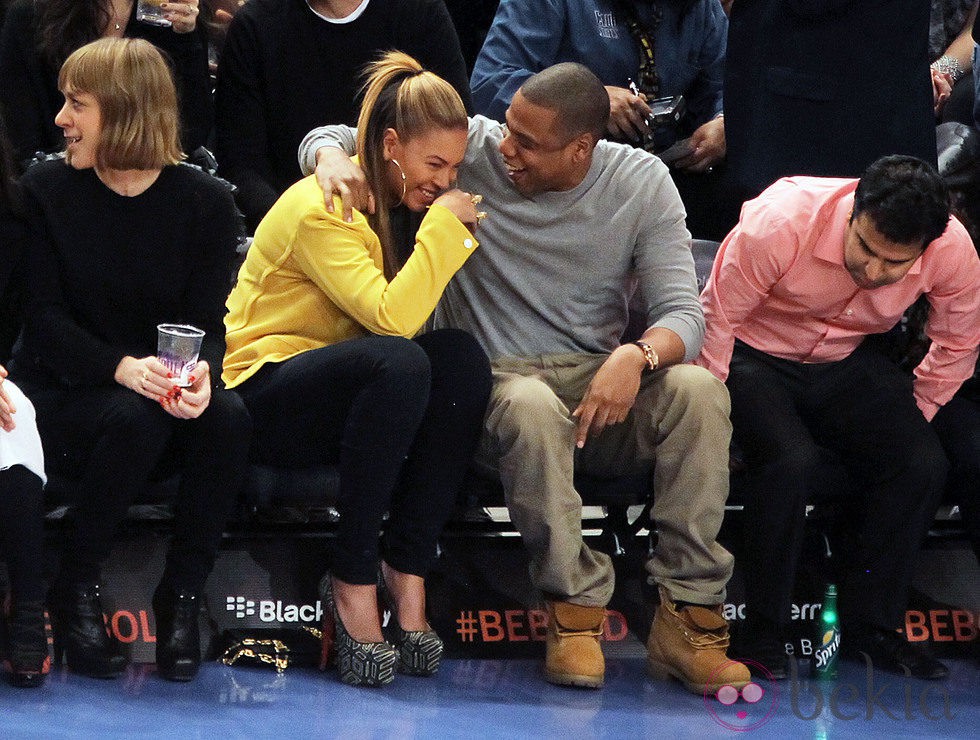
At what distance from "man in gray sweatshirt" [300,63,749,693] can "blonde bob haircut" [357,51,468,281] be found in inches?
2.2

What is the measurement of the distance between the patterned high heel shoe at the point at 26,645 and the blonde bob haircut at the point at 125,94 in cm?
102

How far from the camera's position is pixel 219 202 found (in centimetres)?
366

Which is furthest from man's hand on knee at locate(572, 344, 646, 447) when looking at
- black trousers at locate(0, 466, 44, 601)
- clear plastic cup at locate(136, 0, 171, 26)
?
clear plastic cup at locate(136, 0, 171, 26)

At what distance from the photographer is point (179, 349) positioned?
331 cm

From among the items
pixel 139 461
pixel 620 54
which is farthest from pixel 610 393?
pixel 620 54

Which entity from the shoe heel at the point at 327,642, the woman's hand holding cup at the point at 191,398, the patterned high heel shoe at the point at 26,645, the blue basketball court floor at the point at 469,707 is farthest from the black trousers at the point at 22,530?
the shoe heel at the point at 327,642

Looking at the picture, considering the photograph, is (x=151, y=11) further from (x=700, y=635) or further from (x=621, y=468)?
(x=700, y=635)

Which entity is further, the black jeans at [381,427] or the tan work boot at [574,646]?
the tan work boot at [574,646]

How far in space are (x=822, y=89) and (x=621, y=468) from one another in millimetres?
1517

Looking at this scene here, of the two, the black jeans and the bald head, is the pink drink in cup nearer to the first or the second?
the black jeans

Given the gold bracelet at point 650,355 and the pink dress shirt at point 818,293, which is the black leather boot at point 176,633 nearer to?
the gold bracelet at point 650,355

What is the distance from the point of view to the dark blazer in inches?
181

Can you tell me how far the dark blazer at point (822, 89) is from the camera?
4602 mm

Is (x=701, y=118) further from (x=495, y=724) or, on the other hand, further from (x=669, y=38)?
(x=495, y=724)
